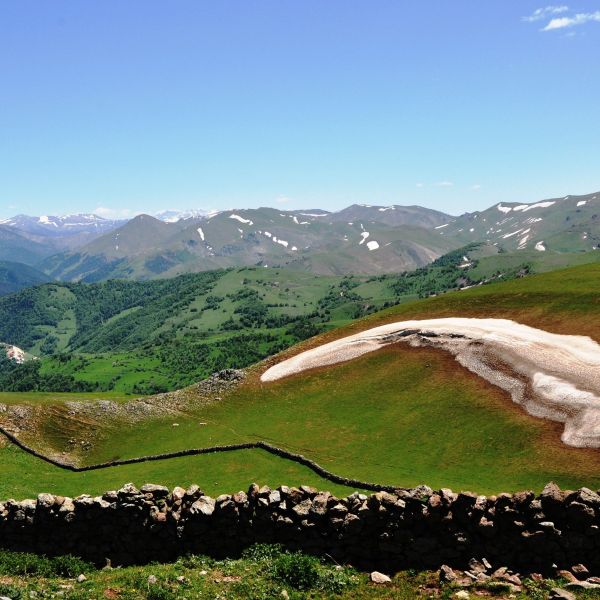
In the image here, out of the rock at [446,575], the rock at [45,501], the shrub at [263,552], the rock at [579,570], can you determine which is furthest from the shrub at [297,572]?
the rock at [45,501]

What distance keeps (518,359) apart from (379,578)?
1914 inches

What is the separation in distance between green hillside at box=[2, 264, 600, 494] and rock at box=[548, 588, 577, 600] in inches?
1027

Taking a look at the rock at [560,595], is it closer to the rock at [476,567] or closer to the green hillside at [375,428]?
the rock at [476,567]

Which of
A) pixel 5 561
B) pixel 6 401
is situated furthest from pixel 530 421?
pixel 6 401

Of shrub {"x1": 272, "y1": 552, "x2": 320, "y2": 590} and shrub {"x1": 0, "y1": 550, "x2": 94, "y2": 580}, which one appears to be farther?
shrub {"x1": 0, "y1": 550, "x2": 94, "y2": 580}

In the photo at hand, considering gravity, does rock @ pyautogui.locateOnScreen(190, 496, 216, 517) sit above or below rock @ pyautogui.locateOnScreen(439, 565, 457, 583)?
above

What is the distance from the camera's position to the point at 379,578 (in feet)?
76.7

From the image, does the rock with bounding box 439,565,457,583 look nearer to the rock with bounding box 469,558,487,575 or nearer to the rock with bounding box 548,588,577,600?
the rock with bounding box 469,558,487,575

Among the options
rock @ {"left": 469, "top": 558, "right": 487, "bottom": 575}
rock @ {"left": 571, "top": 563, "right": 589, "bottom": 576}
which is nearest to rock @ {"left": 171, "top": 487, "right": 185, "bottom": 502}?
rock @ {"left": 469, "top": 558, "right": 487, "bottom": 575}

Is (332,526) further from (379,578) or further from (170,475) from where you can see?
(170,475)

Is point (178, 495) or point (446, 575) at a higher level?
point (178, 495)

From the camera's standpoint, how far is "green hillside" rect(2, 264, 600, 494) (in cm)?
5078

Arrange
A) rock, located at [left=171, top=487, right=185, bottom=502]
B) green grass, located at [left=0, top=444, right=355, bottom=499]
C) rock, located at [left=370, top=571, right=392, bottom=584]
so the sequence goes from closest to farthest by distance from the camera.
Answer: rock, located at [left=370, top=571, right=392, bottom=584] → rock, located at [left=171, top=487, right=185, bottom=502] → green grass, located at [left=0, top=444, right=355, bottom=499]

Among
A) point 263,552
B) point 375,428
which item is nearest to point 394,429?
point 375,428
